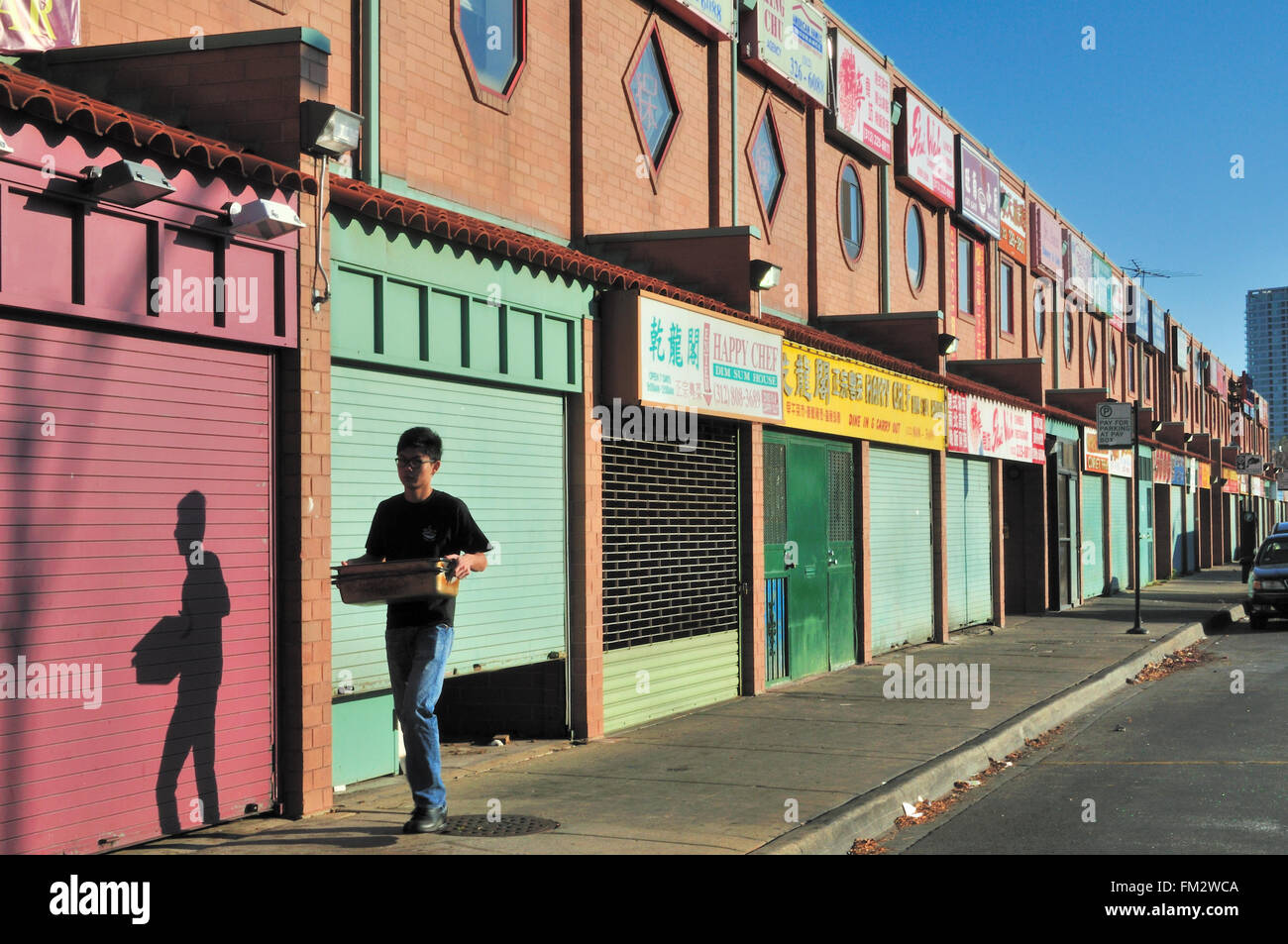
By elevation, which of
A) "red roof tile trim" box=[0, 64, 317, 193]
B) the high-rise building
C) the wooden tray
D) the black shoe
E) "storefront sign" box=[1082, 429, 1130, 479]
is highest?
the high-rise building

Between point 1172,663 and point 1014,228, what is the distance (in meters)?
11.8

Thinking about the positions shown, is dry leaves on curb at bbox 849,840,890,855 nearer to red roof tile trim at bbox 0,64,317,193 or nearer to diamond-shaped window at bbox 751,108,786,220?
red roof tile trim at bbox 0,64,317,193

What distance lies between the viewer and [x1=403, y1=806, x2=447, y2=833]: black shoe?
6578 millimetres

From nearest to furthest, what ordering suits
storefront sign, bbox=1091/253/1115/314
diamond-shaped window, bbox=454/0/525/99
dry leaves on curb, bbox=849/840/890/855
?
1. dry leaves on curb, bbox=849/840/890/855
2. diamond-shaped window, bbox=454/0/525/99
3. storefront sign, bbox=1091/253/1115/314

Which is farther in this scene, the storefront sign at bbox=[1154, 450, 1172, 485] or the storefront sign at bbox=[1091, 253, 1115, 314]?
the storefront sign at bbox=[1154, 450, 1172, 485]

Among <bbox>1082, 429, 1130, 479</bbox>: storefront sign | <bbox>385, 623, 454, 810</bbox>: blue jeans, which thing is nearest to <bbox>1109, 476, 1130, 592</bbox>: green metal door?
<bbox>1082, 429, 1130, 479</bbox>: storefront sign

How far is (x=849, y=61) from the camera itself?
17688mm

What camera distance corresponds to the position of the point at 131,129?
597 cm

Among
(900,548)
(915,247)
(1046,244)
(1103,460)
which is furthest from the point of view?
(1046,244)

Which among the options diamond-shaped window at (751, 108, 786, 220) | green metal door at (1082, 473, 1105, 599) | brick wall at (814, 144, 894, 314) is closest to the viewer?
diamond-shaped window at (751, 108, 786, 220)

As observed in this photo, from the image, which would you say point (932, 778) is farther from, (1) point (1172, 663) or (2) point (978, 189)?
(2) point (978, 189)

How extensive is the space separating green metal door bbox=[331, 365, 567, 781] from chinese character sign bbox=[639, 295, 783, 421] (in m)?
0.98

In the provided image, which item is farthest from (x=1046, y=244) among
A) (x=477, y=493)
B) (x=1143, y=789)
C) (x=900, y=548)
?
(x=477, y=493)

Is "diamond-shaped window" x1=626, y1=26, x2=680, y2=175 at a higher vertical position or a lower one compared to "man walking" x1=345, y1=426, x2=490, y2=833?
higher
